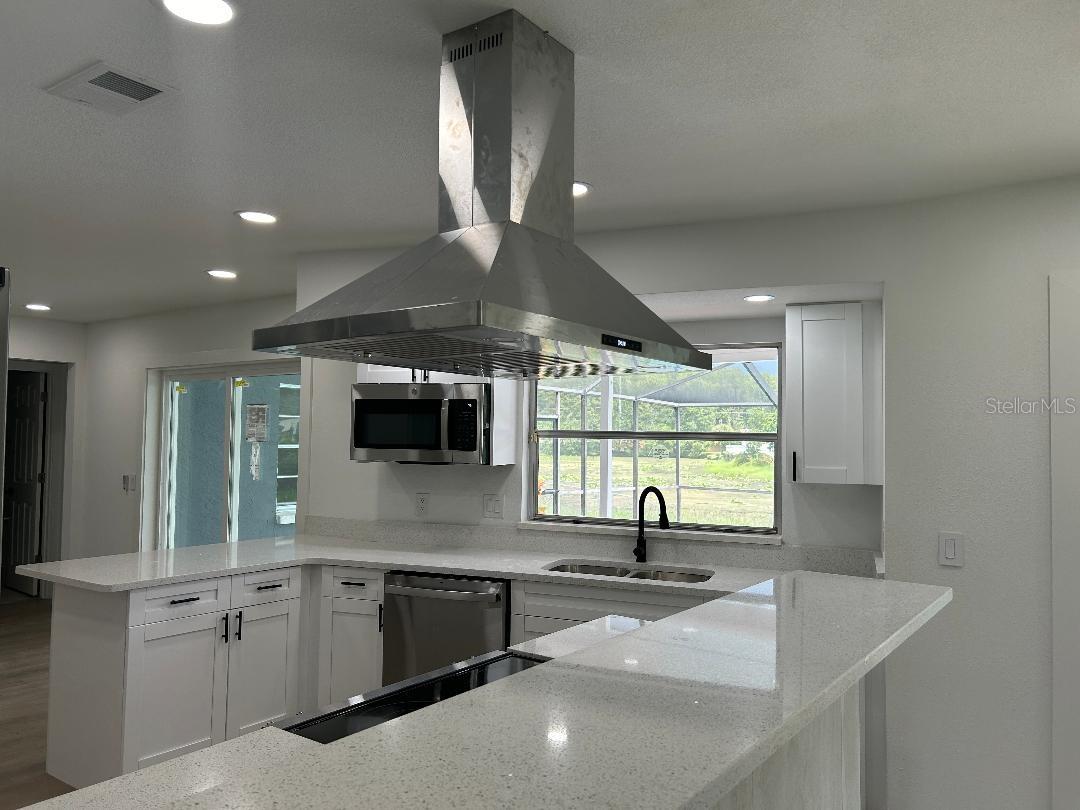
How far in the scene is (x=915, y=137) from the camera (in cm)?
264

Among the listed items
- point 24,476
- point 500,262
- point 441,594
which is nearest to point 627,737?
point 500,262

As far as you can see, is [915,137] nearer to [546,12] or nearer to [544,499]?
[546,12]

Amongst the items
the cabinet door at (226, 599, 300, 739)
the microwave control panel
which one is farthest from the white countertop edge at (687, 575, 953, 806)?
the cabinet door at (226, 599, 300, 739)

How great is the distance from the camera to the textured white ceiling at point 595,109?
6.47 ft

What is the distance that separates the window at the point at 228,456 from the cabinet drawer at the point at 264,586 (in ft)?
5.09

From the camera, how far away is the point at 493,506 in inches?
174

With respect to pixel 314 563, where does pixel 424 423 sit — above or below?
above

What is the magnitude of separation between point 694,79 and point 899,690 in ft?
7.75

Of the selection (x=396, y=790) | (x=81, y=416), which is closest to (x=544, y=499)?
(x=396, y=790)

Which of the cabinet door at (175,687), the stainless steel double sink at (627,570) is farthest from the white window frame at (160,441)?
the stainless steel double sink at (627,570)

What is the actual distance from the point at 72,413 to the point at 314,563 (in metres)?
4.45

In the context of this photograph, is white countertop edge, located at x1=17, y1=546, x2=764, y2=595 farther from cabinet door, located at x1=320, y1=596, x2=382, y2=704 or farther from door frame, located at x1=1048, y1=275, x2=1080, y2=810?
door frame, located at x1=1048, y1=275, x2=1080, y2=810

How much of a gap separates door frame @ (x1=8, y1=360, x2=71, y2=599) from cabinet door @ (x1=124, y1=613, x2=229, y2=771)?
4.49m

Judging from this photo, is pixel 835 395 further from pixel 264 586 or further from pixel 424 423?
pixel 264 586
